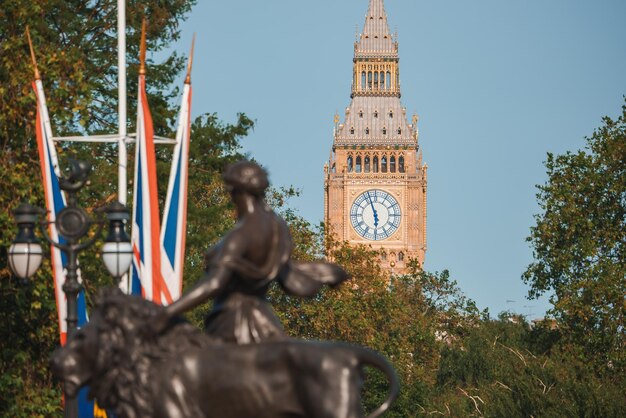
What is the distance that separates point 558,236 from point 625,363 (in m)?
5.49

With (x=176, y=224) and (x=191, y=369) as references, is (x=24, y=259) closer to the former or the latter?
(x=176, y=224)

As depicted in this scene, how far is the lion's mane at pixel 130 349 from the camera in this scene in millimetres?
11664

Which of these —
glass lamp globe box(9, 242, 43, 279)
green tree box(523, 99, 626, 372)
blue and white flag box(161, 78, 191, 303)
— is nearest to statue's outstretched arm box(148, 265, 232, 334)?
glass lamp globe box(9, 242, 43, 279)

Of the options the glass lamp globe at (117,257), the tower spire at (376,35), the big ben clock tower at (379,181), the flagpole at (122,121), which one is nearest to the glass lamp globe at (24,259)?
the glass lamp globe at (117,257)

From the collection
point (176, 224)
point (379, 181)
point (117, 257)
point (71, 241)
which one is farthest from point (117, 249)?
point (379, 181)

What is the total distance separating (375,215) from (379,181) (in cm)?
317

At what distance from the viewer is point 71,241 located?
55.6 feet

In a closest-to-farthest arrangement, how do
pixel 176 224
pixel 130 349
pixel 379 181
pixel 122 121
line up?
pixel 130 349, pixel 176 224, pixel 122 121, pixel 379 181

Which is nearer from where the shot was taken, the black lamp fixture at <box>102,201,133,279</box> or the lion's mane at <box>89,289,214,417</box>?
the lion's mane at <box>89,289,214,417</box>

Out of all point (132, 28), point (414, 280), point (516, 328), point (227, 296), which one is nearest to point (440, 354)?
point (516, 328)

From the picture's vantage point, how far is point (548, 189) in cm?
5525

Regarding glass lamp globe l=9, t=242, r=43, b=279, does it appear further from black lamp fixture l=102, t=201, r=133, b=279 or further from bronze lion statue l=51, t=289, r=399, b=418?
bronze lion statue l=51, t=289, r=399, b=418

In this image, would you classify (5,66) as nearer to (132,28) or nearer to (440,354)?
(132,28)

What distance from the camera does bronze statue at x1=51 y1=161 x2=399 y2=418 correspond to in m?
11.5
